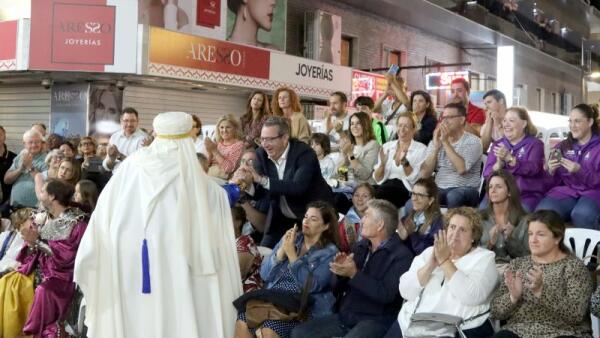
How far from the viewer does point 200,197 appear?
16.6 ft

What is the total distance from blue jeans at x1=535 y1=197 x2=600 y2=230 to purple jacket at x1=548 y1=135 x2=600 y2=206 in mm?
61

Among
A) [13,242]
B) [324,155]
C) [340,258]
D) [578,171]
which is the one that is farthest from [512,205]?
[13,242]

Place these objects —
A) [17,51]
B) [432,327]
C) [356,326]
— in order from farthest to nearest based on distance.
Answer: [17,51] < [356,326] < [432,327]

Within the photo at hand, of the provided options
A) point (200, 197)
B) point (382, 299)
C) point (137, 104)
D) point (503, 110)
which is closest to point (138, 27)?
point (137, 104)

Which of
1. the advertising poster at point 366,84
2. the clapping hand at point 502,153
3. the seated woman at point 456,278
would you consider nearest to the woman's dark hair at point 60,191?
the seated woman at point 456,278

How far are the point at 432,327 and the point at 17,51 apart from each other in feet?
36.4

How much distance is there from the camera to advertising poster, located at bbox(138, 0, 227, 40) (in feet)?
45.1

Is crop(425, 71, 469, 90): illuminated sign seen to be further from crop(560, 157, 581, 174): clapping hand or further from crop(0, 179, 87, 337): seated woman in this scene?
crop(0, 179, 87, 337): seated woman

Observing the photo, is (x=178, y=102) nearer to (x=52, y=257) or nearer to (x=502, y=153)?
(x=52, y=257)

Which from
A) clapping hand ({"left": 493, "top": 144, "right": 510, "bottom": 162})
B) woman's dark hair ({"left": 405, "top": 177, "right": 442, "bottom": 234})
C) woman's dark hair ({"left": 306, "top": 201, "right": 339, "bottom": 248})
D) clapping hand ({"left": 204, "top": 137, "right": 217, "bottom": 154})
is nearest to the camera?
woman's dark hair ({"left": 306, "top": 201, "right": 339, "bottom": 248})

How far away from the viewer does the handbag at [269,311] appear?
5.04m

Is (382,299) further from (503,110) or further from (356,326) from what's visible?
(503,110)

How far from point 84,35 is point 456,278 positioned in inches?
415

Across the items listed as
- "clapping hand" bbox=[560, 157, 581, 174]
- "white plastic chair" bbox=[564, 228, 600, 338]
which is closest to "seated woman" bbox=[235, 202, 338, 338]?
"white plastic chair" bbox=[564, 228, 600, 338]
